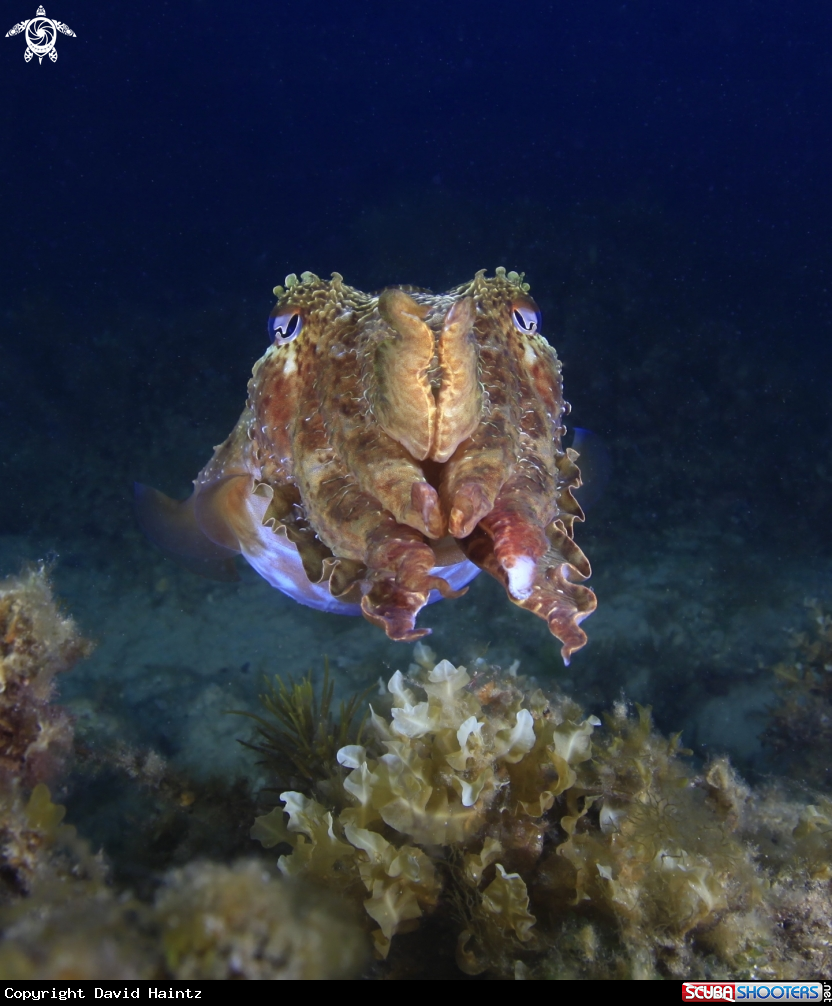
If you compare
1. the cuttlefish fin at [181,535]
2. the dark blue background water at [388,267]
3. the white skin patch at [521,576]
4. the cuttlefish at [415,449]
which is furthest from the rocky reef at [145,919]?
the dark blue background water at [388,267]

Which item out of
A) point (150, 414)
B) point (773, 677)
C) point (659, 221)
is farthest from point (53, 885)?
point (659, 221)

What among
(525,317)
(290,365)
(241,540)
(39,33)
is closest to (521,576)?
(290,365)

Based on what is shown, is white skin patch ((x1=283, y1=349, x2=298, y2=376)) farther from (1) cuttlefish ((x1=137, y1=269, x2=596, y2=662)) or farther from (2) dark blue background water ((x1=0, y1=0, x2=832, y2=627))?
(2) dark blue background water ((x1=0, y1=0, x2=832, y2=627))

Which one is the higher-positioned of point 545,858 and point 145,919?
point 545,858

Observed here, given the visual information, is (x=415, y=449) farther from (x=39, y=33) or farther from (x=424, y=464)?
(x=39, y=33)

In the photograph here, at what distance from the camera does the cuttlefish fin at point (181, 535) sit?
14.9 ft

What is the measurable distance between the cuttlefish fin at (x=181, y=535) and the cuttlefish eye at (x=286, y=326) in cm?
202

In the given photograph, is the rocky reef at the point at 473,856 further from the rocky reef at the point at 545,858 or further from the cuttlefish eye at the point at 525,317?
the cuttlefish eye at the point at 525,317

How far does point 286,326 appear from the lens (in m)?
2.98

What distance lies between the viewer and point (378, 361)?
1.87 metres

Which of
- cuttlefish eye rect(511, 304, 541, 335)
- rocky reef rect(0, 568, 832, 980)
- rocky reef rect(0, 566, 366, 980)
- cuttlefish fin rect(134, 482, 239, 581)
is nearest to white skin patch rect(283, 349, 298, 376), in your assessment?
cuttlefish eye rect(511, 304, 541, 335)

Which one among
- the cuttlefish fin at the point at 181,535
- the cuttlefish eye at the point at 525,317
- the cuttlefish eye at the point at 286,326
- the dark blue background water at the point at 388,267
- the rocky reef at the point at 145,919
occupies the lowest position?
the rocky reef at the point at 145,919

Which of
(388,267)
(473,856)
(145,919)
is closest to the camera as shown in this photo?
(145,919)

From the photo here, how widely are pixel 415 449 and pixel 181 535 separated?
3.34m
